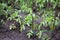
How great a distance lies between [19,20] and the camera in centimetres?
334

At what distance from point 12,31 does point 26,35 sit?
0.31m

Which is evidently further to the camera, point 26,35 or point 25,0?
point 25,0

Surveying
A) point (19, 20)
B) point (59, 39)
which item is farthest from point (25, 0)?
point (59, 39)

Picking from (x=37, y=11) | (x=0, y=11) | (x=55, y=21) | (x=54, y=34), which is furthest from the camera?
(x=37, y=11)

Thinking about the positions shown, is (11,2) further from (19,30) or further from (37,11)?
(19,30)

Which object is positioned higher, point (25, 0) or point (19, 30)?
point (25, 0)

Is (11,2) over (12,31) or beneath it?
over

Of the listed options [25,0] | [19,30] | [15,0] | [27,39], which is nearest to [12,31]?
[19,30]

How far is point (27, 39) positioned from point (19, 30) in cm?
32

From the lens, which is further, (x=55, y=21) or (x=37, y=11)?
(x=37, y=11)

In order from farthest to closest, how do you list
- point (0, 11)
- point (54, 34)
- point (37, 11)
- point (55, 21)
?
point (37, 11), point (0, 11), point (54, 34), point (55, 21)

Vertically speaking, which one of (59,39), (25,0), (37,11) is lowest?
(59,39)

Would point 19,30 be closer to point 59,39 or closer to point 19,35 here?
point 19,35

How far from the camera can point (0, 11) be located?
3479 millimetres
